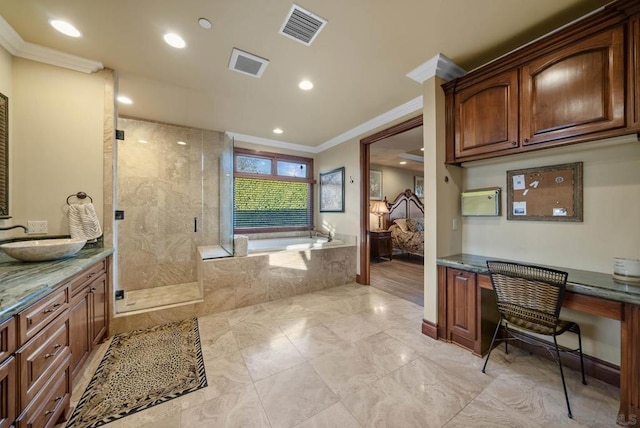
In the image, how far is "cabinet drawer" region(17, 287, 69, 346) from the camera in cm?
105

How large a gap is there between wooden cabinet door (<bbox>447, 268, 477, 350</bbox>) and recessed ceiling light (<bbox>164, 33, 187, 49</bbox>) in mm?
3071

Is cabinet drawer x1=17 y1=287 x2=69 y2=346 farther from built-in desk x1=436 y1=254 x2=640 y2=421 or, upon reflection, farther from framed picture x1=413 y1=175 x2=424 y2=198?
framed picture x1=413 y1=175 x2=424 y2=198

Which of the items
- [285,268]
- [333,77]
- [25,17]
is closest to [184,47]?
[25,17]

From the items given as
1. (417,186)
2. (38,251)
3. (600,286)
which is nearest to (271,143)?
(38,251)

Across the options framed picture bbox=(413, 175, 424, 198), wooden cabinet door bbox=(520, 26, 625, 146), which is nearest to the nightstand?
framed picture bbox=(413, 175, 424, 198)

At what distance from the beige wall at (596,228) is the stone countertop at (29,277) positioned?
3327 millimetres

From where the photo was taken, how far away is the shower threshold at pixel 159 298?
2.66 meters

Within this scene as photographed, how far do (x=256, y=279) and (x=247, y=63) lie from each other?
2.49 m

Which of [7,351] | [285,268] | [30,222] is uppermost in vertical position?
[30,222]

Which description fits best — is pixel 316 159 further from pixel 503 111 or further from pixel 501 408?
pixel 501 408

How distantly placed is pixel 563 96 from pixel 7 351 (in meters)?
3.41

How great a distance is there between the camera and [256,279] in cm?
315

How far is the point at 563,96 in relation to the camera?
168cm

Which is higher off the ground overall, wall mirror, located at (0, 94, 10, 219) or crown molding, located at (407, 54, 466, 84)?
crown molding, located at (407, 54, 466, 84)
